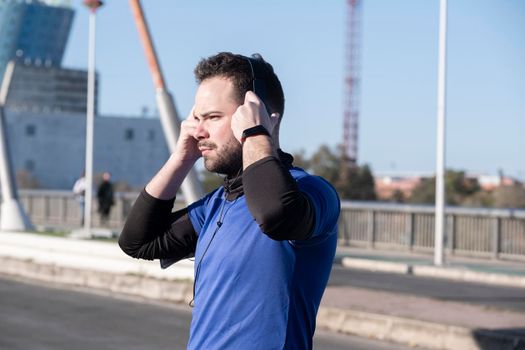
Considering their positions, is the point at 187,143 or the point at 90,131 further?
the point at 90,131

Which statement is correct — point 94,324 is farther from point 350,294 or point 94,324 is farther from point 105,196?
point 105,196

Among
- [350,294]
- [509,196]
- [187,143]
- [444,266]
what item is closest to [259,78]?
[187,143]

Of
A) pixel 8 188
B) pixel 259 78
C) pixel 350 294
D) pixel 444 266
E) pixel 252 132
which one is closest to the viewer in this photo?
pixel 252 132

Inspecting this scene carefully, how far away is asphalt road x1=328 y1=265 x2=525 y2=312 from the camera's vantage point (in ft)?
47.4

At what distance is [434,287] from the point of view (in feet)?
55.5

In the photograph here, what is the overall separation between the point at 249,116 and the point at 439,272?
1683cm

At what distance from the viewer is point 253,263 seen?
10.5ft

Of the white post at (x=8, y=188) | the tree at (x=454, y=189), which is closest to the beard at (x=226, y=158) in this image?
the white post at (x=8, y=188)

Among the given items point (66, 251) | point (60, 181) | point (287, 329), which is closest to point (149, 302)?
point (66, 251)

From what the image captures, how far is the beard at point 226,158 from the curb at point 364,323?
647cm

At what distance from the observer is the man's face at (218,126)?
3371mm

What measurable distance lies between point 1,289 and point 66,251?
1.72 m

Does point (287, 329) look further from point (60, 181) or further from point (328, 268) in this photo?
point (60, 181)

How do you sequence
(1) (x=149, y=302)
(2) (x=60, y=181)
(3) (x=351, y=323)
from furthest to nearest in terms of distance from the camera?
(2) (x=60, y=181) → (1) (x=149, y=302) → (3) (x=351, y=323)
